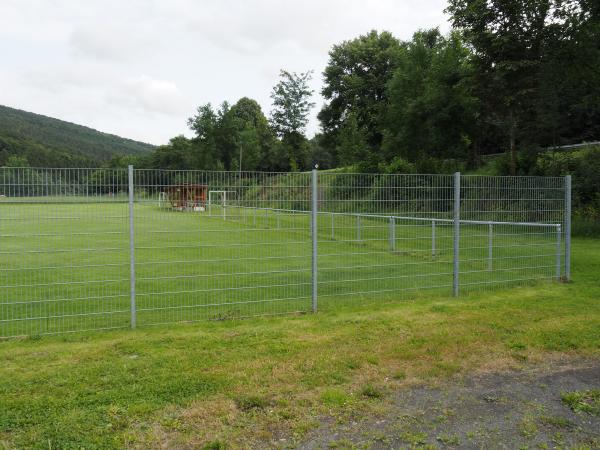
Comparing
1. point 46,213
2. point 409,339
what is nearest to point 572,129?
point 409,339

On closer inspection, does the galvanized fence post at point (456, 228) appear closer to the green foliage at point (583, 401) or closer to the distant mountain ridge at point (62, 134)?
the green foliage at point (583, 401)

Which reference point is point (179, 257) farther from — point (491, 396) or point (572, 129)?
point (572, 129)

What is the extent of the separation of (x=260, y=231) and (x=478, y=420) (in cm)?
535

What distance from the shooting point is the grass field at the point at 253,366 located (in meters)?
3.52

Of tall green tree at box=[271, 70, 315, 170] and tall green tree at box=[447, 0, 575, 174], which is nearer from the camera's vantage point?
Result: tall green tree at box=[447, 0, 575, 174]

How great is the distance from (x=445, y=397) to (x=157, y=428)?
2.22 m

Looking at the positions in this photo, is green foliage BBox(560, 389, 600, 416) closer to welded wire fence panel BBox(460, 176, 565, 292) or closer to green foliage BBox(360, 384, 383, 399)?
green foliage BBox(360, 384, 383, 399)

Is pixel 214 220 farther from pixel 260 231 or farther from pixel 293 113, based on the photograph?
pixel 293 113

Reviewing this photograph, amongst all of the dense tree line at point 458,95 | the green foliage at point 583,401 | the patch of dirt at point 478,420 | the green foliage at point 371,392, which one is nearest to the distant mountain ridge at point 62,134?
the dense tree line at point 458,95

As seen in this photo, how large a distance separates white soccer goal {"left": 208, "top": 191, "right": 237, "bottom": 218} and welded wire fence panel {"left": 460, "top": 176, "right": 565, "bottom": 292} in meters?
3.78

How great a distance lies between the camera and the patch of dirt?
3324 millimetres

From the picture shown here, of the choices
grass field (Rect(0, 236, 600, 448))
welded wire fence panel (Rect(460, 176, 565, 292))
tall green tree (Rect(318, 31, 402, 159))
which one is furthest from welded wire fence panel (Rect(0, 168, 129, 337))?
tall green tree (Rect(318, 31, 402, 159))

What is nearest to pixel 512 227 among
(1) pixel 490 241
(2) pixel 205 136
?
(1) pixel 490 241

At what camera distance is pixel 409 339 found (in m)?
5.60
